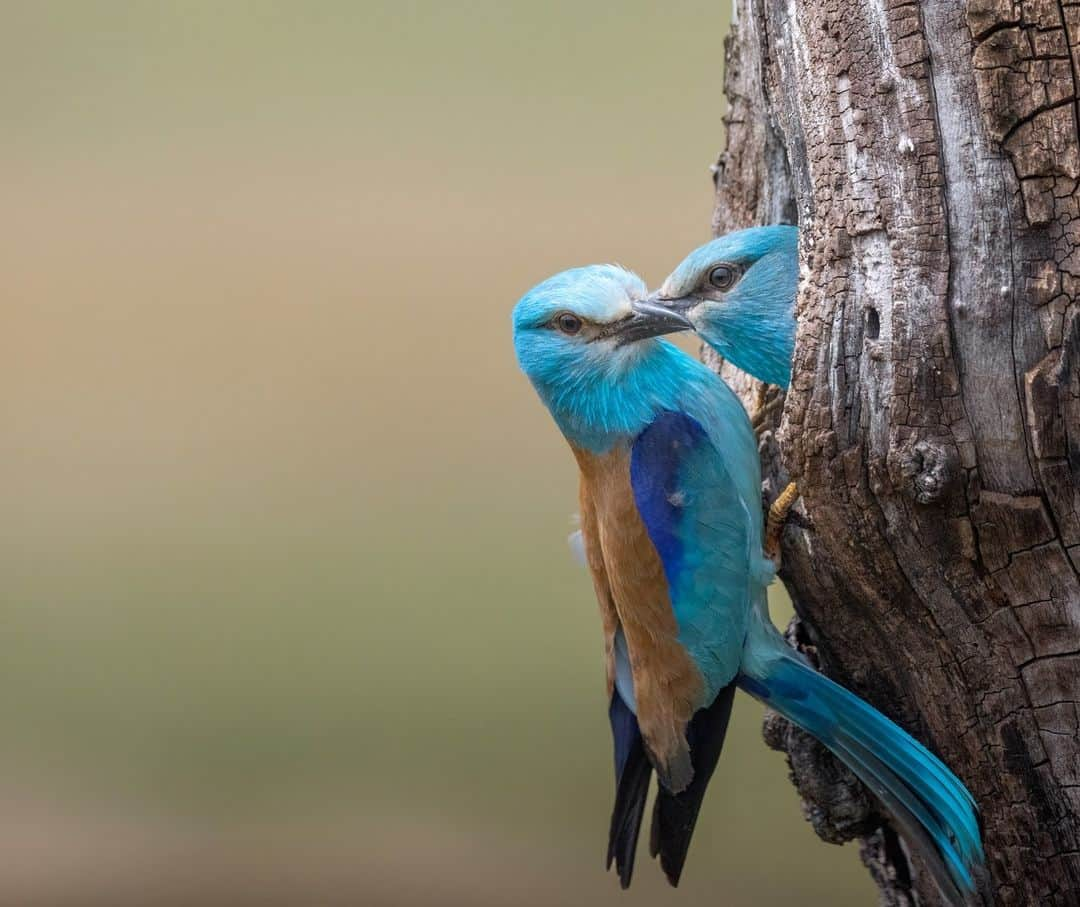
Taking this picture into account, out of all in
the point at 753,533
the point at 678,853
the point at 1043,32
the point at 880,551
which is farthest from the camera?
the point at 678,853

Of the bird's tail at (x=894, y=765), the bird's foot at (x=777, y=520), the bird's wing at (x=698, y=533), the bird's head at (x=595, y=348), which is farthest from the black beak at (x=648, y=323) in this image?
the bird's tail at (x=894, y=765)

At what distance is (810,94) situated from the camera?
1.38m

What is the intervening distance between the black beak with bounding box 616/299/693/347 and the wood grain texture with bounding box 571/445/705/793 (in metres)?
0.15

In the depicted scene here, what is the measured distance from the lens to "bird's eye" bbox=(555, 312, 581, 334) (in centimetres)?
154

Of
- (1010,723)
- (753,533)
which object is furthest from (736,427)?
(1010,723)

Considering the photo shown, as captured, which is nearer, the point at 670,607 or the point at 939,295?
the point at 939,295

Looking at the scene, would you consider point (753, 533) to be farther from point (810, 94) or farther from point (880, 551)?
point (810, 94)

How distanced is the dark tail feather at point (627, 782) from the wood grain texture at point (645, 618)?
0.06 metres

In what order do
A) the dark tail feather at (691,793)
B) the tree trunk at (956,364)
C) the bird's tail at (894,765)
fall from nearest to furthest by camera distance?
the tree trunk at (956,364) < the bird's tail at (894,765) < the dark tail feather at (691,793)

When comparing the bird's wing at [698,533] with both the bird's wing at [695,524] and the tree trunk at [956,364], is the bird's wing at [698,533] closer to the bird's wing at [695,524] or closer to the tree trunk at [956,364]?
the bird's wing at [695,524]

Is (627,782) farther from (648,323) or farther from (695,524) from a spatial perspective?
(648,323)

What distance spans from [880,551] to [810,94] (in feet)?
1.73

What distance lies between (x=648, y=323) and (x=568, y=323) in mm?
102

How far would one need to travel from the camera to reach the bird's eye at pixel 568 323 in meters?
1.54
